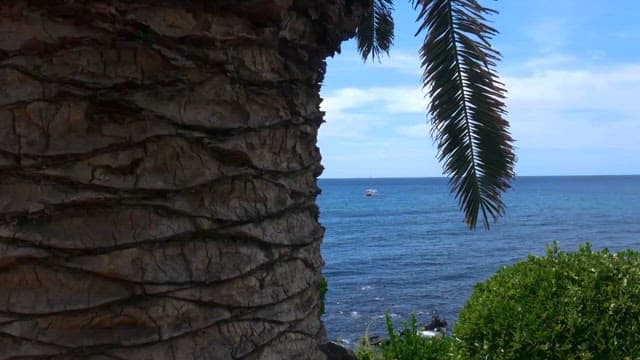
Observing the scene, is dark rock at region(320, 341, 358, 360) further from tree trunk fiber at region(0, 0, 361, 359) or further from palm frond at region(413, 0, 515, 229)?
palm frond at region(413, 0, 515, 229)

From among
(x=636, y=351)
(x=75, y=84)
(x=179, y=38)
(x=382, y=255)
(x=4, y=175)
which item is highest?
(x=179, y=38)

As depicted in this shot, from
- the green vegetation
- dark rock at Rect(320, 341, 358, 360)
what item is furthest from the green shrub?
dark rock at Rect(320, 341, 358, 360)

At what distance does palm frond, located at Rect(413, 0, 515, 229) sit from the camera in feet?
11.3

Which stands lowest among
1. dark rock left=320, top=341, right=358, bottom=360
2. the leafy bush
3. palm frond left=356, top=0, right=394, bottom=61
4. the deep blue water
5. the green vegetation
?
the deep blue water

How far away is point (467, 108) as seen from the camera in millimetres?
3611

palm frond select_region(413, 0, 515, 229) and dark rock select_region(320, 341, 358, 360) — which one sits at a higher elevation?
palm frond select_region(413, 0, 515, 229)

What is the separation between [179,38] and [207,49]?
7cm

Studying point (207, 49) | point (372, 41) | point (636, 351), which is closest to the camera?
point (207, 49)

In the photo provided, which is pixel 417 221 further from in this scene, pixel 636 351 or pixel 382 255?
pixel 636 351

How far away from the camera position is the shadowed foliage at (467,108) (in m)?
3.45

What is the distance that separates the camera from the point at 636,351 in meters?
4.83

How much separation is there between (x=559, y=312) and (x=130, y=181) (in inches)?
165

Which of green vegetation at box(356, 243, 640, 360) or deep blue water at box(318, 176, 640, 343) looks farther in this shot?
deep blue water at box(318, 176, 640, 343)

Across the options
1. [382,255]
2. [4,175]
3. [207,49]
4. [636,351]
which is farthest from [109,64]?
[382,255]
